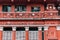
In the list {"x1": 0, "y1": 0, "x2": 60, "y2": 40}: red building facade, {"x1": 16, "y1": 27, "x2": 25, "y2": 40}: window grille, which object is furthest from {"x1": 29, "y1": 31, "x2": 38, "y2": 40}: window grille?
{"x1": 16, "y1": 27, "x2": 25, "y2": 40}: window grille

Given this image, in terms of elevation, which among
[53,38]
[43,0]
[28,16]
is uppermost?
[43,0]

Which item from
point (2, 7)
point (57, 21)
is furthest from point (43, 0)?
point (2, 7)

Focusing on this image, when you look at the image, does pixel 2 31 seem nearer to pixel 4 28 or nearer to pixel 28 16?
pixel 4 28

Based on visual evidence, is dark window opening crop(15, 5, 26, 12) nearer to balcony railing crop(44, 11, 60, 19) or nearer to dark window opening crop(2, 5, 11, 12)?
dark window opening crop(2, 5, 11, 12)

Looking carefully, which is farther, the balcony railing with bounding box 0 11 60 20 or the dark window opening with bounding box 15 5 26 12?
the dark window opening with bounding box 15 5 26 12

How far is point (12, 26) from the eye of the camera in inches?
1120

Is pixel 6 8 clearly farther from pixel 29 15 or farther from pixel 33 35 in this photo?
pixel 33 35

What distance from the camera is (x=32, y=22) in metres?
28.5

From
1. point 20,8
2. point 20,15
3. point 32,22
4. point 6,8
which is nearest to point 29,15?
point 32,22

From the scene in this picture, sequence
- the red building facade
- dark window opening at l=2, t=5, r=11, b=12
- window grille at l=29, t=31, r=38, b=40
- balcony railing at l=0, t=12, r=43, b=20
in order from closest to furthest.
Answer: the red building facade
window grille at l=29, t=31, r=38, b=40
balcony railing at l=0, t=12, r=43, b=20
dark window opening at l=2, t=5, r=11, b=12

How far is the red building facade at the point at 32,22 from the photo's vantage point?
28.2 metres

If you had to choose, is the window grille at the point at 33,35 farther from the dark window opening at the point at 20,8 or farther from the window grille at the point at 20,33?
the dark window opening at the point at 20,8

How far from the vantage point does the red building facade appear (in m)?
28.2

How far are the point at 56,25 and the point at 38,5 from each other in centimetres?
316
